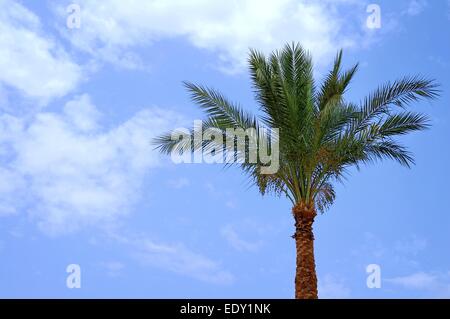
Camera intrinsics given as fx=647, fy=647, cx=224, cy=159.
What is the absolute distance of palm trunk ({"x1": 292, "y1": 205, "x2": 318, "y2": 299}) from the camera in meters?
16.6

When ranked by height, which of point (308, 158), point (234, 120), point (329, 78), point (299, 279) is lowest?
point (299, 279)

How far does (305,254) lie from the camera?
16.9 meters

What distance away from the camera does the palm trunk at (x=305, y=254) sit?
16.6 metres

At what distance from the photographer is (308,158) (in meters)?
17.2

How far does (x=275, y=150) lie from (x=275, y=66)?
2.53m

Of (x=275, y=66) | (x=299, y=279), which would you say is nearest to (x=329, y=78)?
(x=275, y=66)

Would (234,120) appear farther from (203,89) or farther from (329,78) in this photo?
(329,78)
